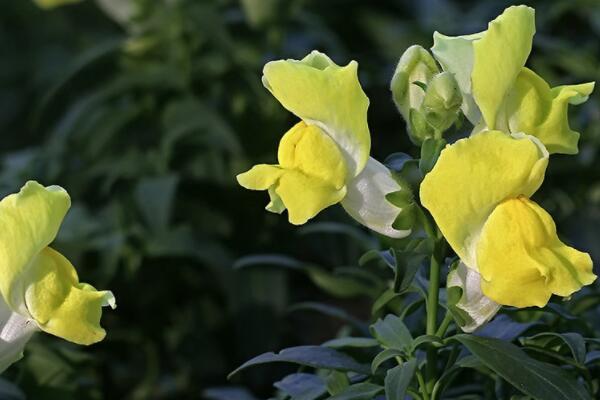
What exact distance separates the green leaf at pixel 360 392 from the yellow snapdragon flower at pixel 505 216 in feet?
0.53

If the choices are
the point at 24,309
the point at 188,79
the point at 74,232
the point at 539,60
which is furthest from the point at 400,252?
the point at 539,60

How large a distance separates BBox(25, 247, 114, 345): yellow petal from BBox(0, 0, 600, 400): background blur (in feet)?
2.92

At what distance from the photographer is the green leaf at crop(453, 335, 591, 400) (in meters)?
1.05

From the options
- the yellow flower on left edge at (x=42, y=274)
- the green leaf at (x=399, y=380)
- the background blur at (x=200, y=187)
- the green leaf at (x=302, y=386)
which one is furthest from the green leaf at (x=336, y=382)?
the background blur at (x=200, y=187)

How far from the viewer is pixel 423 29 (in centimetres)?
275

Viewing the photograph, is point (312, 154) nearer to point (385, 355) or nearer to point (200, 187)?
point (385, 355)

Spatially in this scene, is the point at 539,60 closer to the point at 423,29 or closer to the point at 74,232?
the point at 423,29

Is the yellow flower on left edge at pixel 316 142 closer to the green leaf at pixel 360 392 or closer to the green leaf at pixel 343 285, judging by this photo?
the green leaf at pixel 360 392

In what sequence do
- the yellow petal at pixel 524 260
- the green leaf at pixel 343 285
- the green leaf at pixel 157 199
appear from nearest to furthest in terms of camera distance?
the yellow petal at pixel 524 260, the green leaf at pixel 343 285, the green leaf at pixel 157 199

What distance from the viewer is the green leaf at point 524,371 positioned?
1048 mm

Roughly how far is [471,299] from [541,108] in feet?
0.53

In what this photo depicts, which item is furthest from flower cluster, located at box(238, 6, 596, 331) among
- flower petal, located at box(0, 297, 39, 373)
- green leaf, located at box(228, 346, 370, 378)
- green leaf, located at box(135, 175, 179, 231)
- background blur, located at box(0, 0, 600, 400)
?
green leaf, located at box(135, 175, 179, 231)

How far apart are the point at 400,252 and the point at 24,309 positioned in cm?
31

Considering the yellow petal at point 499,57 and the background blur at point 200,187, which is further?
the background blur at point 200,187
